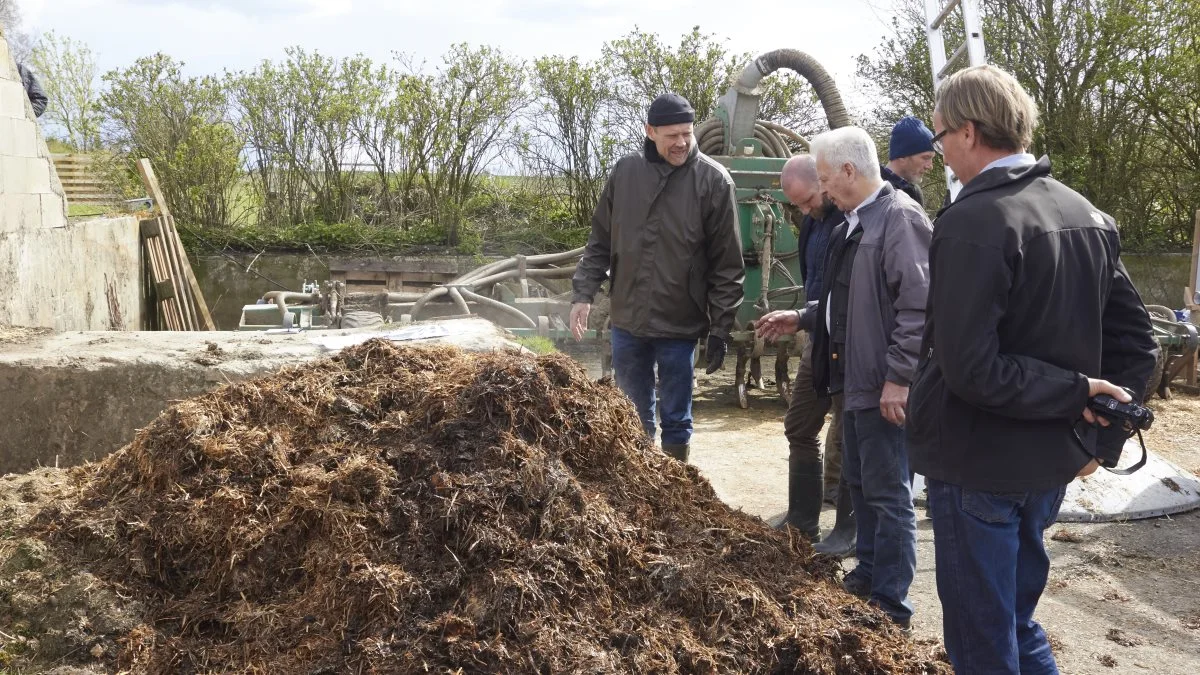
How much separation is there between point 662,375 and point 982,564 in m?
2.42

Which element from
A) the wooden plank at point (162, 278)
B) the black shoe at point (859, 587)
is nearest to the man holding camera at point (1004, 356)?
the black shoe at point (859, 587)

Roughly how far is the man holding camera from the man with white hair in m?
0.84

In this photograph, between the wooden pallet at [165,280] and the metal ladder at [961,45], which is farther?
the wooden pallet at [165,280]

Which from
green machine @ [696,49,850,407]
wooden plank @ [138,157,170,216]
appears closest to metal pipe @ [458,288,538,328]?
green machine @ [696,49,850,407]

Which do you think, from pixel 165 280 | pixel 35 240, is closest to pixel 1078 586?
pixel 35 240

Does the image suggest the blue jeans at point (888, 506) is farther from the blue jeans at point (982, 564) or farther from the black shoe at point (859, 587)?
the blue jeans at point (982, 564)

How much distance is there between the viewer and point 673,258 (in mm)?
4512

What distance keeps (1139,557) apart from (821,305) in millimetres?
2247

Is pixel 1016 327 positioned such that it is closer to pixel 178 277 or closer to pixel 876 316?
pixel 876 316

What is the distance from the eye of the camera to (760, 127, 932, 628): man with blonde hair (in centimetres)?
326

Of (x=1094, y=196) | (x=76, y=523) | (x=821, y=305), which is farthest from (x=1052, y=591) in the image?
(x=1094, y=196)

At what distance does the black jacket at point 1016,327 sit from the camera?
2188 mm

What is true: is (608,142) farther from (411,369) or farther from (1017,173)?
(1017,173)

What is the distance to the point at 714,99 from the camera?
14039 mm
